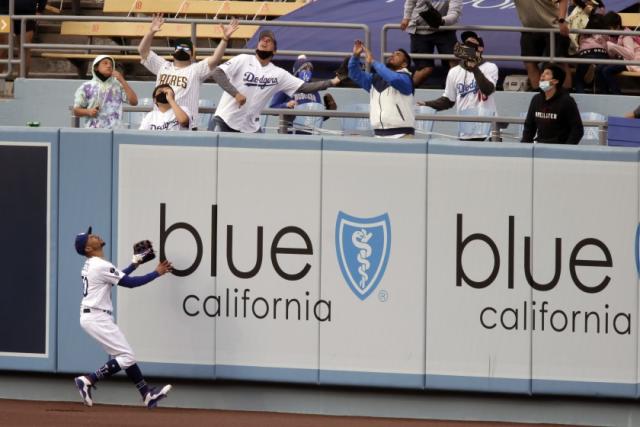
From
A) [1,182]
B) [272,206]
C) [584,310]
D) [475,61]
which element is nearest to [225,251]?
[272,206]

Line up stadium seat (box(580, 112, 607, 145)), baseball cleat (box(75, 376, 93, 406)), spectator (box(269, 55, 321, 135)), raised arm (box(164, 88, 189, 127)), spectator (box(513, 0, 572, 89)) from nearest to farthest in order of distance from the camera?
baseball cleat (box(75, 376, 93, 406)) < raised arm (box(164, 88, 189, 127)) < spectator (box(269, 55, 321, 135)) < stadium seat (box(580, 112, 607, 145)) < spectator (box(513, 0, 572, 89))

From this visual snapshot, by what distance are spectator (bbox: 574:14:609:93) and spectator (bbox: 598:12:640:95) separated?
0.09 m

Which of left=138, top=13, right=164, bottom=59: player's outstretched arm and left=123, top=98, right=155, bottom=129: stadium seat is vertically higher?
left=138, top=13, right=164, bottom=59: player's outstretched arm

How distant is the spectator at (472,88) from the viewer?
16766mm

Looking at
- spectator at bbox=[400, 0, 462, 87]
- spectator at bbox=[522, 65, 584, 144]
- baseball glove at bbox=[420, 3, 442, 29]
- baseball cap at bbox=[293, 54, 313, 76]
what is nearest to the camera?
spectator at bbox=[522, 65, 584, 144]

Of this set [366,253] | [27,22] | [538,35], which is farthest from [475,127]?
[27,22]

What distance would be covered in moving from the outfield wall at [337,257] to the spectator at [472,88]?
358 cm

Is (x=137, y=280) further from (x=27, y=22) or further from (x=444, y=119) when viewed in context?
(x=27, y=22)

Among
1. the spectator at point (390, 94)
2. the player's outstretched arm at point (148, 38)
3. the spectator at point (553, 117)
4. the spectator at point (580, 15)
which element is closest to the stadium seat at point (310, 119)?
the player's outstretched arm at point (148, 38)

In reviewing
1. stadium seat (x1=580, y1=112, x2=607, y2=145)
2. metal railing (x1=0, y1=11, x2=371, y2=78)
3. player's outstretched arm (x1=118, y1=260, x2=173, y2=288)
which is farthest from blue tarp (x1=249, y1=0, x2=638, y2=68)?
player's outstretched arm (x1=118, y1=260, x2=173, y2=288)

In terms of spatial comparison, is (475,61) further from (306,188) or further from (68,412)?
(68,412)

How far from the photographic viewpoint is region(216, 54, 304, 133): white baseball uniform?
628 inches

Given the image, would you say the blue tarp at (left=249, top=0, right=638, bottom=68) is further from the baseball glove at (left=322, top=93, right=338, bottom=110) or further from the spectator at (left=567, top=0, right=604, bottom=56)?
the baseball glove at (left=322, top=93, right=338, bottom=110)

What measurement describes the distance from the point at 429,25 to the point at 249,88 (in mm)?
3471
